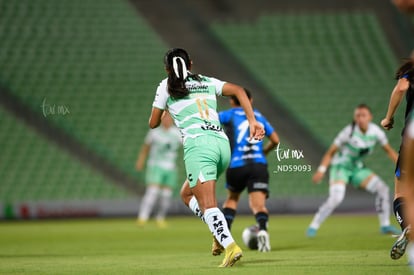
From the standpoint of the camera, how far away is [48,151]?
2411 cm

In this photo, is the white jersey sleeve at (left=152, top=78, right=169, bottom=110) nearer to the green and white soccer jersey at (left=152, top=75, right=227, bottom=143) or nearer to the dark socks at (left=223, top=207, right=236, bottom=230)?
the green and white soccer jersey at (left=152, top=75, right=227, bottom=143)

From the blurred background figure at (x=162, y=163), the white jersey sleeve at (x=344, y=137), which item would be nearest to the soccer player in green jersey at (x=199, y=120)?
the white jersey sleeve at (x=344, y=137)

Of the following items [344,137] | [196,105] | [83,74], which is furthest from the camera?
[83,74]

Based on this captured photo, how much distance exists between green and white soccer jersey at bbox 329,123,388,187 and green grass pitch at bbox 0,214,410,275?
1065 millimetres

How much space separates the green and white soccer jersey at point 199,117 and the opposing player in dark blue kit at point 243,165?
283 cm

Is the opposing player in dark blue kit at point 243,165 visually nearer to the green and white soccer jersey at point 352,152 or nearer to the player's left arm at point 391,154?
the player's left arm at point 391,154

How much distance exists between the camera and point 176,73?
8.89 meters

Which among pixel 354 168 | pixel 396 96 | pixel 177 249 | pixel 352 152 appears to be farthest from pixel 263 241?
pixel 354 168

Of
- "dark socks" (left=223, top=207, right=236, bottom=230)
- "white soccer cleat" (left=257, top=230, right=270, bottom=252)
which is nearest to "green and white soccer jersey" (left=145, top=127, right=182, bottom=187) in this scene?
"dark socks" (left=223, top=207, right=236, bottom=230)

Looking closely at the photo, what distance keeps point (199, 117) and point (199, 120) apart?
0.11ft

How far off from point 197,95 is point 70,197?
1468 centimetres

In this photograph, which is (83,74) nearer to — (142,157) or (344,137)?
(142,157)

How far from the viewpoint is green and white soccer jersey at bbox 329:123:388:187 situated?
48.2ft

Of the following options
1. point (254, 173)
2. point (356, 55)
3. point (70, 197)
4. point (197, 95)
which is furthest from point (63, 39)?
point (197, 95)
